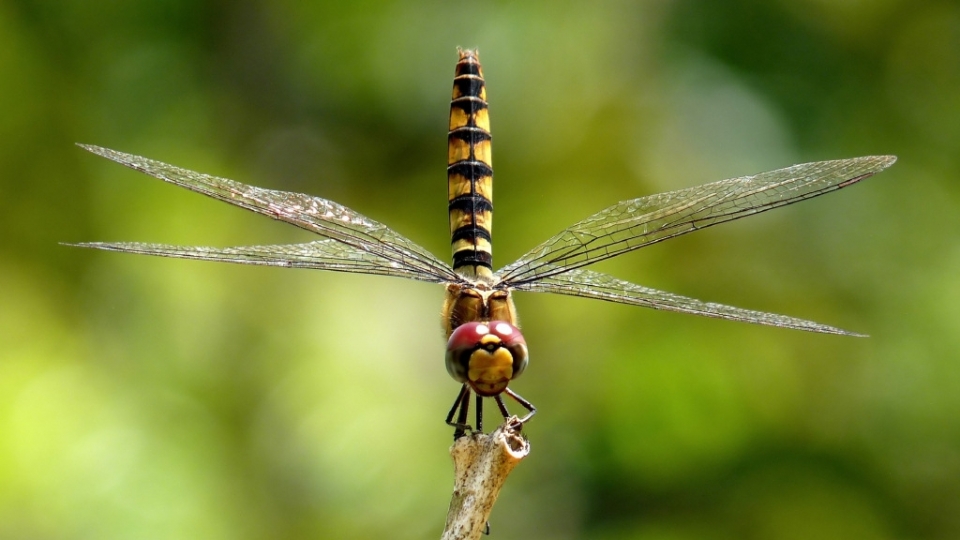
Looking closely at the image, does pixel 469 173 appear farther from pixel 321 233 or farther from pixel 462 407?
pixel 462 407

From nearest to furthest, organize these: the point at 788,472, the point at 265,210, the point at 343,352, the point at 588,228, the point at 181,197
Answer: the point at 265,210 < the point at 588,228 < the point at 788,472 < the point at 343,352 < the point at 181,197

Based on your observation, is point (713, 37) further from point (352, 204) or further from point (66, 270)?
point (66, 270)

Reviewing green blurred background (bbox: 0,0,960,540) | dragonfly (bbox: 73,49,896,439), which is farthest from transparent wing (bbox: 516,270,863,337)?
green blurred background (bbox: 0,0,960,540)

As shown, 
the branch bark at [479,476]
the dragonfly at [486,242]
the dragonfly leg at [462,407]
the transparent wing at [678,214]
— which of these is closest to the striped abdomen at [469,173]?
the dragonfly at [486,242]

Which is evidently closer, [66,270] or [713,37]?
[66,270]

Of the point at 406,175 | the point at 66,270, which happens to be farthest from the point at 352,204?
the point at 66,270

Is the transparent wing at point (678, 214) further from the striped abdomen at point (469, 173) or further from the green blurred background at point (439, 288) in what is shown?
the green blurred background at point (439, 288)
